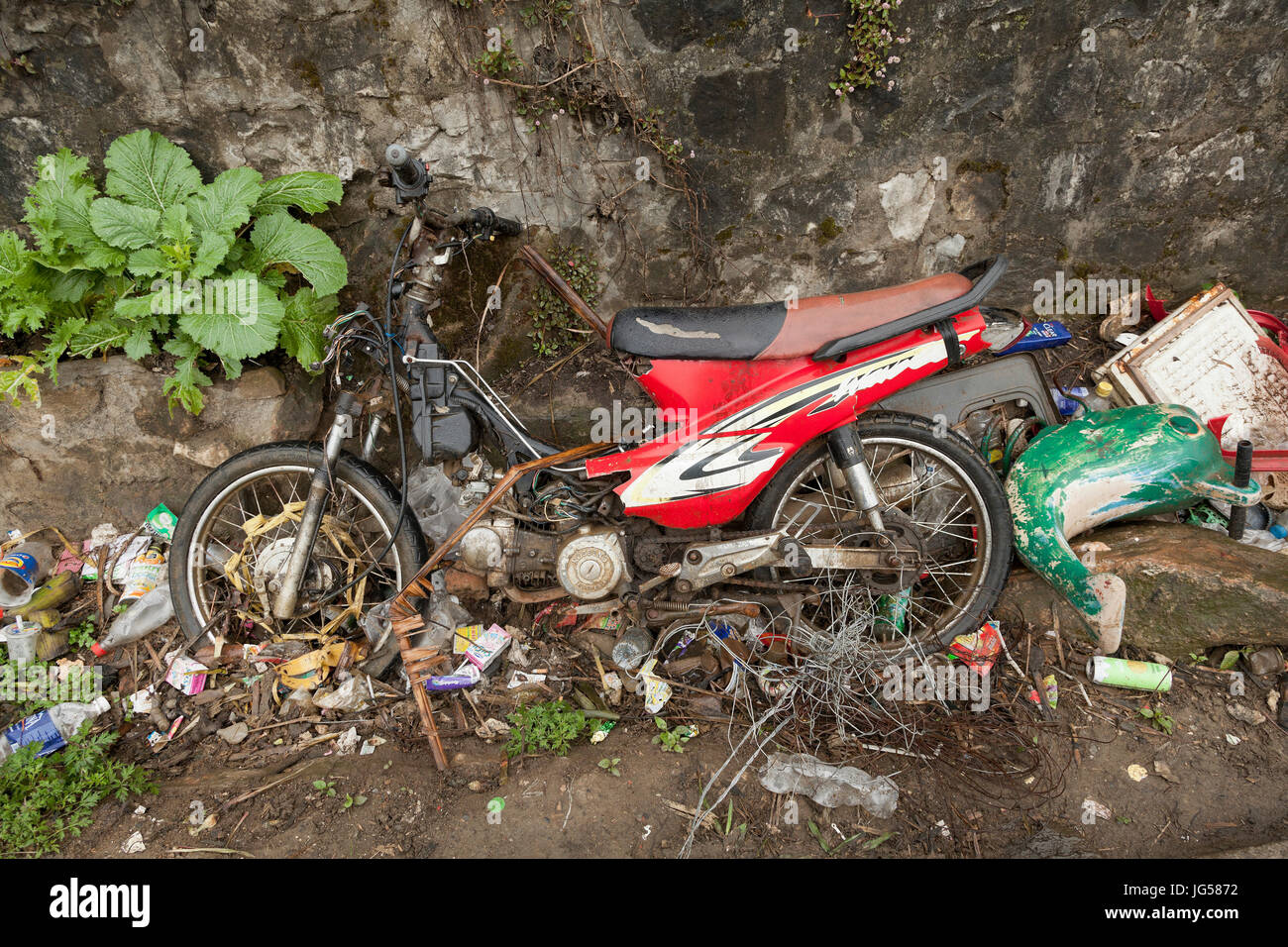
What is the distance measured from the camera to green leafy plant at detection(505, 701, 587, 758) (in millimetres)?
2666

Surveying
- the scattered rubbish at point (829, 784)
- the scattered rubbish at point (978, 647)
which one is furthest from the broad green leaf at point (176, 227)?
the scattered rubbish at point (978, 647)

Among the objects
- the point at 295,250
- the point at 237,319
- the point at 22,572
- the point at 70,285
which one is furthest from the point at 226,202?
the point at 22,572

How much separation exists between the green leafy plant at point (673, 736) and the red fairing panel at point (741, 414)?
815 millimetres

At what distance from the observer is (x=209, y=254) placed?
2.83m

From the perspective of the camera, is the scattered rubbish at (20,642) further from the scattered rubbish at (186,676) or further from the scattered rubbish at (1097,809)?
the scattered rubbish at (1097,809)

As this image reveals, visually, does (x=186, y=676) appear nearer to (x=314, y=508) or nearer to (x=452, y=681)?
(x=314, y=508)

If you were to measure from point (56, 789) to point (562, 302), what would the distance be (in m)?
2.89

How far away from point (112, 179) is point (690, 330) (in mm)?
2586

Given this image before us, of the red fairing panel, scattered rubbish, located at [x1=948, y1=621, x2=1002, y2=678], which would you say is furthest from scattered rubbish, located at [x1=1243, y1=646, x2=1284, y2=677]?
the red fairing panel

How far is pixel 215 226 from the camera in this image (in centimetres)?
292

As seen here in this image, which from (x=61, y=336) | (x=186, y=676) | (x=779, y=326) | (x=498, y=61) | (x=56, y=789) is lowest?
(x=56, y=789)

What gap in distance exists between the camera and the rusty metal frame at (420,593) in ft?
9.07

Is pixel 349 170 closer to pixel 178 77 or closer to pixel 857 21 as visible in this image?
pixel 178 77

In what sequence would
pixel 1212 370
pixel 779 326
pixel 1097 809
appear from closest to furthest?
pixel 1097 809, pixel 779 326, pixel 1212 370
